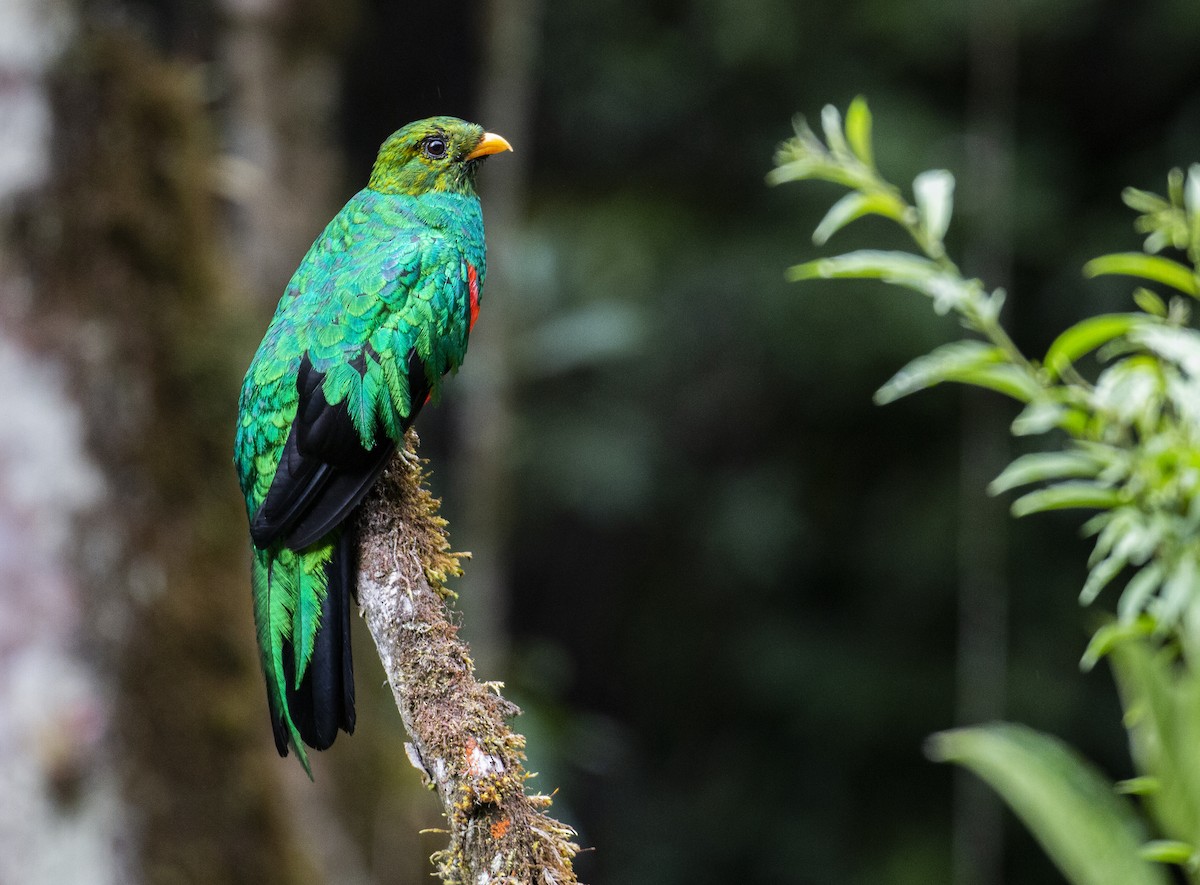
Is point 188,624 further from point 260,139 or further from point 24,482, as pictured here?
point 260,139

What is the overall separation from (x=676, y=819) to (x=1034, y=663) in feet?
7.52

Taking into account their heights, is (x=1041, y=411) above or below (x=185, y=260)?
below

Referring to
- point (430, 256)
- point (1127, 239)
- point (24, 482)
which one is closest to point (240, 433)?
point (430, 256)

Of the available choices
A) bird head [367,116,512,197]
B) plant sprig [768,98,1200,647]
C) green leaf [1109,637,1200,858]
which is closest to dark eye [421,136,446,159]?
bird head [367,116,512,197]

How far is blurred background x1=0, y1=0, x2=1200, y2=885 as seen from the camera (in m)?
3.40

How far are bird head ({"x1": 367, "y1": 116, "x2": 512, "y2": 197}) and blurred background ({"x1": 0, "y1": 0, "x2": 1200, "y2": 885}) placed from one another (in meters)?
1.34

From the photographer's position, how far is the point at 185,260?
3.67m

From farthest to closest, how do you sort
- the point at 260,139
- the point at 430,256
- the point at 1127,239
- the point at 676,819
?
the point at 676,819 < the point at 1127,239 < the point at 260,139 < the point at 430,256

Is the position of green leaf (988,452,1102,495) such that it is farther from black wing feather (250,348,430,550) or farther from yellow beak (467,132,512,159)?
yellow beak (467,132,512,159)

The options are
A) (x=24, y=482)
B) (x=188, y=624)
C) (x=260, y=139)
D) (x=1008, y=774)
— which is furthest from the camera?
(x=260, y=139)

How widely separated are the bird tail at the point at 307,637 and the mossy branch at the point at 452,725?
0.05m

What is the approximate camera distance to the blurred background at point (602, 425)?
340 cm

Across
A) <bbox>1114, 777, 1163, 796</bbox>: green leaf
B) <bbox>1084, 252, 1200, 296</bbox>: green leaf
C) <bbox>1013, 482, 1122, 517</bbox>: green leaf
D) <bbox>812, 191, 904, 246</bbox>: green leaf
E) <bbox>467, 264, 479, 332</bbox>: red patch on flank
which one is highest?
<bbox>467, 264, 479, 332</bbox>: red patch on flank

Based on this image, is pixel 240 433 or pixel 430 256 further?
pixel 430 256
